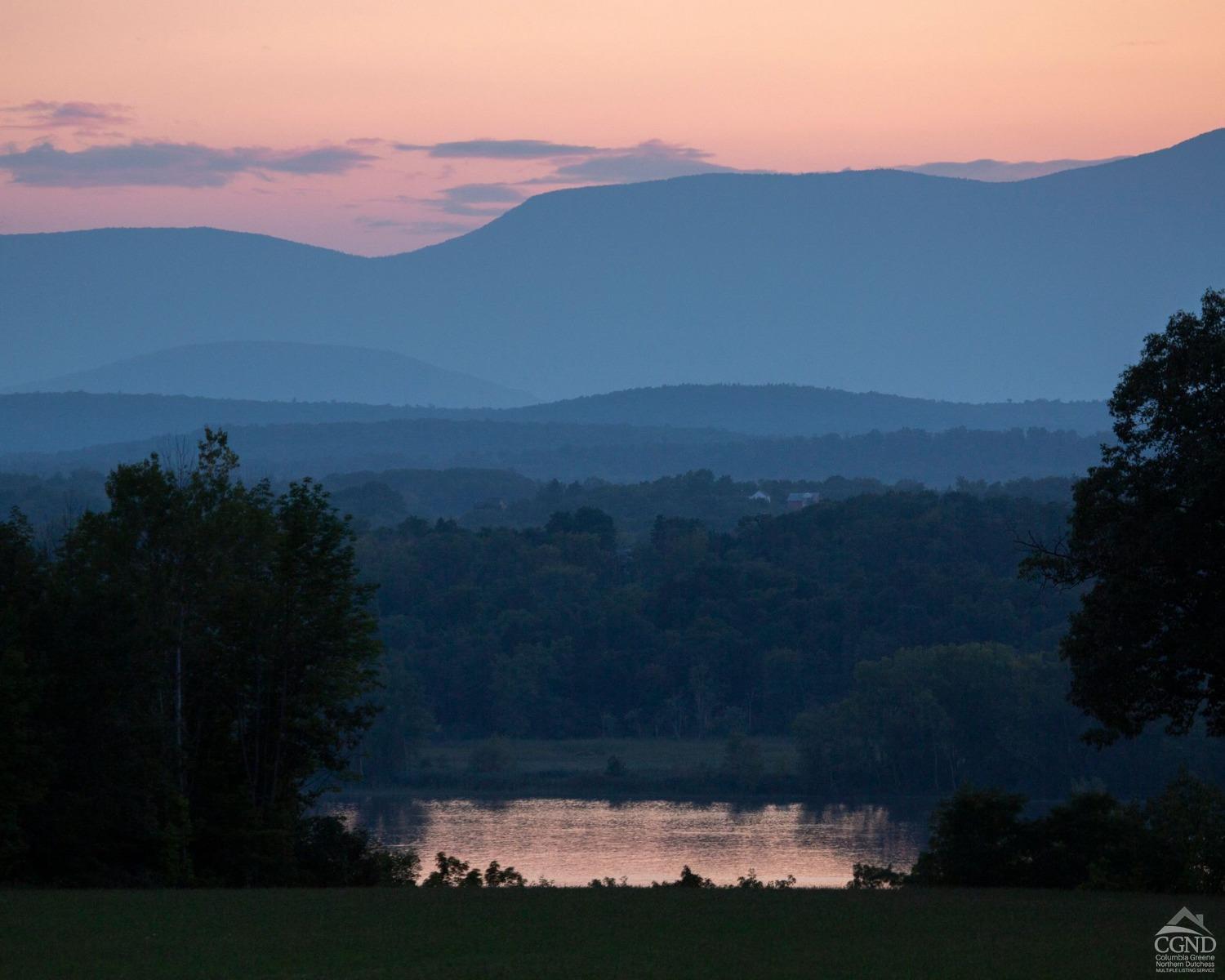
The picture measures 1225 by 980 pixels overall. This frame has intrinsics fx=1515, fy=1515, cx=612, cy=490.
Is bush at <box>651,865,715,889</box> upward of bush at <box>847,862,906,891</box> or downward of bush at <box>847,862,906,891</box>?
upward

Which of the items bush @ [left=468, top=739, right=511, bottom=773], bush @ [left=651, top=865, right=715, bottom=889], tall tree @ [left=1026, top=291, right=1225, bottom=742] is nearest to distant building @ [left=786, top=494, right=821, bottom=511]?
bush @ [left=468, top=739, right=511, bottom=773]

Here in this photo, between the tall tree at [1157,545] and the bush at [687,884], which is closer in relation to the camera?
the tall tree at [1157,545]

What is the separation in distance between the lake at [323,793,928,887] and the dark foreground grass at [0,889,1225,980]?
22235 millimetres

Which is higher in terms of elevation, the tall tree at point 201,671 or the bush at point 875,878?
the tall tree at point 201,671

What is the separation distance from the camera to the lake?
5225cm

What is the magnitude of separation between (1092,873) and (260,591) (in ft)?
56.4

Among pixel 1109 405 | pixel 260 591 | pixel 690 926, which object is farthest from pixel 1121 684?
pixel 260 591

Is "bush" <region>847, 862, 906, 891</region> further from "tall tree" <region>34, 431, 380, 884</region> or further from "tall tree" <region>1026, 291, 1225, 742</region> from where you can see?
"tall tree" <region>34, 431, 380, 884</region>

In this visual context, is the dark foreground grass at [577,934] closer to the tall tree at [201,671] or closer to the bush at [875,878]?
the tall tree at [201,671]

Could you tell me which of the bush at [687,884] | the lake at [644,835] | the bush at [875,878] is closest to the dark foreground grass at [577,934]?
the bush at [687,884]

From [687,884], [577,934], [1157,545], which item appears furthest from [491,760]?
[1157,545]

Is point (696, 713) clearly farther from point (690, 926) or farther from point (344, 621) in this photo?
point (690, 926)

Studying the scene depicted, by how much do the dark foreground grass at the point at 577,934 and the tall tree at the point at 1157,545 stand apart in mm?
3386

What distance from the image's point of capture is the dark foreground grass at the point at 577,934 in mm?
17734
